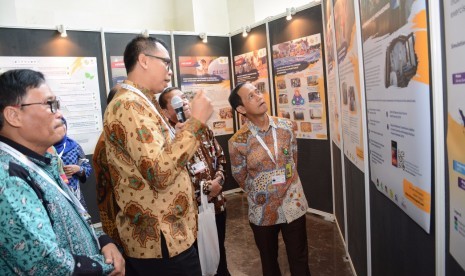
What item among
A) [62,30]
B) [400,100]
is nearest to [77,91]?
[62,30]

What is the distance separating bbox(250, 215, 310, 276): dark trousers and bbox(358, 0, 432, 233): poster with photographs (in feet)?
2.93

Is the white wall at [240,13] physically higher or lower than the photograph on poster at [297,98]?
higher

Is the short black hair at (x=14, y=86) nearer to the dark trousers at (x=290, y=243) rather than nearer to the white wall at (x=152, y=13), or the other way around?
the dark trousers at (x=290, y=243)

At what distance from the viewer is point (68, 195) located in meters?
1.35

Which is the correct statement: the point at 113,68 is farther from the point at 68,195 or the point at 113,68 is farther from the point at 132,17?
the point at 68,195

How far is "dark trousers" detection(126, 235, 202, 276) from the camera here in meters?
1.50

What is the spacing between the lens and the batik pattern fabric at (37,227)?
103cm

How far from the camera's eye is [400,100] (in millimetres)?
1311

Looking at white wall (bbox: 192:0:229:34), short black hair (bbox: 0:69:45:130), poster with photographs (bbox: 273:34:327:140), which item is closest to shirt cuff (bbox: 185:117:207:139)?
short black hair (bbox: 0:69:45:130)

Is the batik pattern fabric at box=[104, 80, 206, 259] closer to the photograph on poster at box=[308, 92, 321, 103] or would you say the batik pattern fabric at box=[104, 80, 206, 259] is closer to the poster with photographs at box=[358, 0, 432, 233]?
the poster with photographs at box=[358, 0, 432, 233]

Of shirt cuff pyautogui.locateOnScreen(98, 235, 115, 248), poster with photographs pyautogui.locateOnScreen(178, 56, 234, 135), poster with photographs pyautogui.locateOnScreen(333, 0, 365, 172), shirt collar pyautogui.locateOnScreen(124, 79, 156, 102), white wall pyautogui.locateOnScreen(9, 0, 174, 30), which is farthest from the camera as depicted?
white wall pyautogui.locateOnScreen(9, 0, 174, 30)

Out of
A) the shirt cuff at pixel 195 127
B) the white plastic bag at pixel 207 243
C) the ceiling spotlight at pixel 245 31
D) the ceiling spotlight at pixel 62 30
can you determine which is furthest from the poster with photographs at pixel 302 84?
the shirt cuff at pixel 195 127

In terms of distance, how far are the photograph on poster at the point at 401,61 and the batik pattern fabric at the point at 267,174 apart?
3.83ft

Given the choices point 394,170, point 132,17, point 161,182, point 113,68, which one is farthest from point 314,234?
point 132,17
